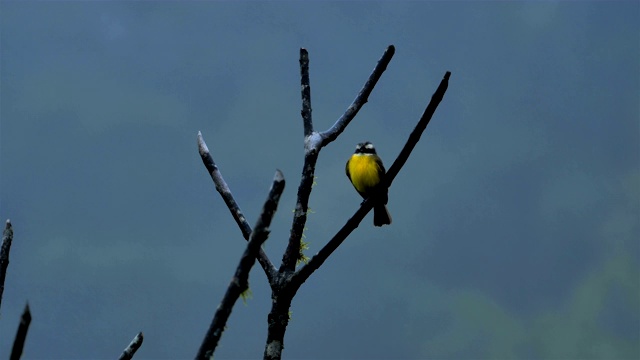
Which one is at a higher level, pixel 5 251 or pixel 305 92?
pixel 305 92

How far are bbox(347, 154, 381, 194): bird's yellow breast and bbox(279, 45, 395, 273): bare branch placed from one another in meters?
2.83

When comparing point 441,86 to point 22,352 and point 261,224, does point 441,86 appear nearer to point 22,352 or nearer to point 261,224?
point 261,224

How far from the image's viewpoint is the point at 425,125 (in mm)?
5992

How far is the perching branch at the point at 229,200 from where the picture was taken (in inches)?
271

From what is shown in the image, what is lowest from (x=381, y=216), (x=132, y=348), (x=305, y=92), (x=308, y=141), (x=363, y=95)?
(x=132, y=348)

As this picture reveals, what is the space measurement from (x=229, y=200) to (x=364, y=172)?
155 inches

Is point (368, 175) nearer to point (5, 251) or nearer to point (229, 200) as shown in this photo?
point (229, 200)

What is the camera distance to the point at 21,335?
2852mm

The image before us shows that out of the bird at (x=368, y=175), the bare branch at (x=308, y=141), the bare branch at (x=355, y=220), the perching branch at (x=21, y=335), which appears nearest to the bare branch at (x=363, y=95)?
the bare branch at (x=308, y=141)

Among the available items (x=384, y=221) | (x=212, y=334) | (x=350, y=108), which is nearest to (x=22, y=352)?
(x=212, y=334)

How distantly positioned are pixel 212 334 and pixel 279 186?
28.1 inches

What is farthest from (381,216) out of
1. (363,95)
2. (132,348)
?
(132,348)

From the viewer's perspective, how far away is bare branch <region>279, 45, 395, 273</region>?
695cm

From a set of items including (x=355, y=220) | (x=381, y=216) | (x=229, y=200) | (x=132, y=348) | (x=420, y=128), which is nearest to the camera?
(x=132, y=348)
